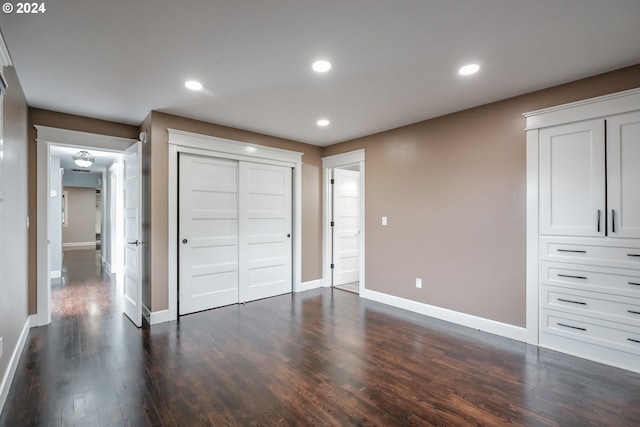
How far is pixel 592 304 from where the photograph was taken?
2709 millimetres

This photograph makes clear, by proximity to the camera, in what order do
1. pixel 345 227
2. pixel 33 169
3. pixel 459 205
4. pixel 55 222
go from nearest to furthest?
pixel 33 169 < pixel 459 205 < pixel 345 227 < pixel 55 222

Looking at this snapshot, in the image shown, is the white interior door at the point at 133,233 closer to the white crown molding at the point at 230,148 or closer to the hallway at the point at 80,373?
the hallway at the point at 80,373

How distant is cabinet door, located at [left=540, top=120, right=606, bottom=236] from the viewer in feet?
8.80

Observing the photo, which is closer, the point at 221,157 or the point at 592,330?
the point at 592,330

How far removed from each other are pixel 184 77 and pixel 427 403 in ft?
10.7

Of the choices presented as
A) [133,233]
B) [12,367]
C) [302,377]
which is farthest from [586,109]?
[12,367]

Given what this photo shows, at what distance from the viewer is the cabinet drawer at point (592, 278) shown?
2.52m

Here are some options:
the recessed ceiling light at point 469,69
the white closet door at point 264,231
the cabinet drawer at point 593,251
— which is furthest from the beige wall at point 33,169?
the cabinet drawer at point 593,251

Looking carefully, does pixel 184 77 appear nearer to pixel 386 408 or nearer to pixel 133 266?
pixel 133 266

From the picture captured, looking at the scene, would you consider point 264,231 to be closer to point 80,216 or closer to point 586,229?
point 586,229

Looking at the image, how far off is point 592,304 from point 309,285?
3.70 meters

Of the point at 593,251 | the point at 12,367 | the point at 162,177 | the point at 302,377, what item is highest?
the point at 162,177

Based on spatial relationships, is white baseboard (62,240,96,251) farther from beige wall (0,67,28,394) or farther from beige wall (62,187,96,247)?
beige wall (0,67,28,394)

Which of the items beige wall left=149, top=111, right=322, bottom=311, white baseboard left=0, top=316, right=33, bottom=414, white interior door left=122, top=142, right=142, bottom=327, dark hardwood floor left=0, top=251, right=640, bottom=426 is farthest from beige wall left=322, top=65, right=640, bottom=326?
white baseboard left=0, top=316, right=33, bottom=414
